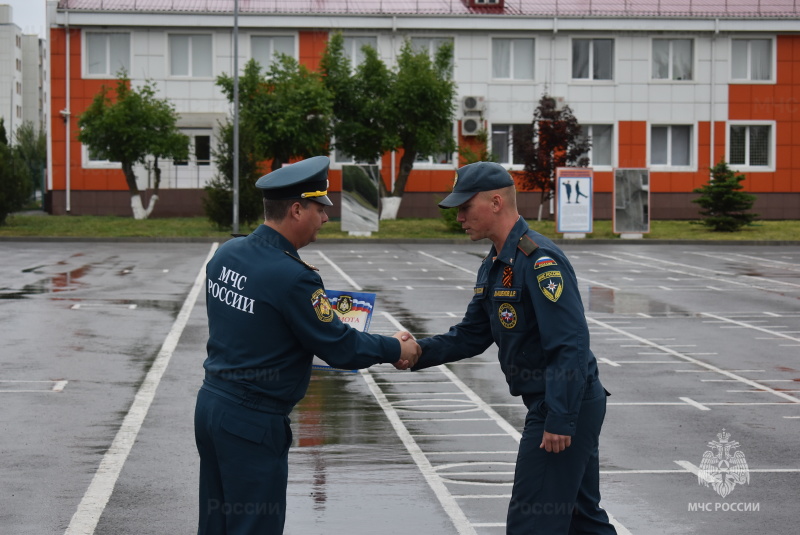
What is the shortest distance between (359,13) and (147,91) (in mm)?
9513

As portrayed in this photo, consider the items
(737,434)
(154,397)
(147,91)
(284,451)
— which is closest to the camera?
(284,451)

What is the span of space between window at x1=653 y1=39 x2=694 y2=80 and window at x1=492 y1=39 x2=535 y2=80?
16.5 feet

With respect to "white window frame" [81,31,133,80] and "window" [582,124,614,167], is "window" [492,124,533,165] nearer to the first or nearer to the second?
"window" [582,124,614,167]

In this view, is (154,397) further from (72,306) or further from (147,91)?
(147,91)

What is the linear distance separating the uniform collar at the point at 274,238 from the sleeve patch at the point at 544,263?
99 centimetres

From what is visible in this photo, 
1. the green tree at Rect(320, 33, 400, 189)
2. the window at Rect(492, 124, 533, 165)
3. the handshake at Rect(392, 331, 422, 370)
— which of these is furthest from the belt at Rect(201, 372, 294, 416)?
the window at Rect(492, 124, 533, 165)

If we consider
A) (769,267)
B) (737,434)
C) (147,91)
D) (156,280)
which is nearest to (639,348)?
(737,434)

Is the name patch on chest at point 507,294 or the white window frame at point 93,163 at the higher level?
the white window frame at point 93,163

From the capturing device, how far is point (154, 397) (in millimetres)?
10492

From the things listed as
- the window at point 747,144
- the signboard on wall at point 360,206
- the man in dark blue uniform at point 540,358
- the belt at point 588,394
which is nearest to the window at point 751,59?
the window at point 747,144

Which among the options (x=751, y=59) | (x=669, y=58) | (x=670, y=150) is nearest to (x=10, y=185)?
(x=670, y=150)

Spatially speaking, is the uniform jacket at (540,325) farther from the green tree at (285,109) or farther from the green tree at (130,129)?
the green tree at (130,129)

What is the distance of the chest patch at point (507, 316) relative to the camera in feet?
16.3

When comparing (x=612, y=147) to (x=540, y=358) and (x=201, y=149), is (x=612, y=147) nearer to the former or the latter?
(x=201, y=149)
